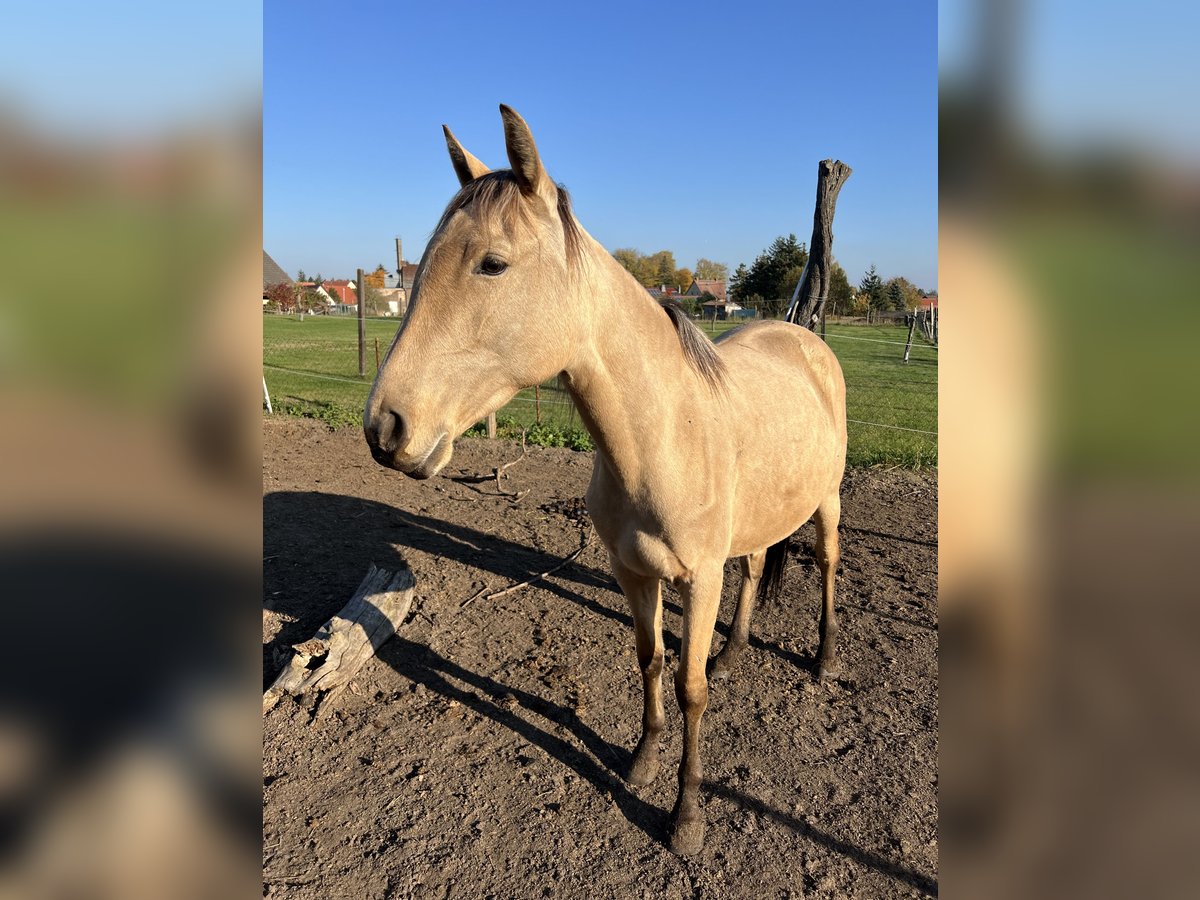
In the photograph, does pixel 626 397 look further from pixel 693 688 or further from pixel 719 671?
pixel 719 671

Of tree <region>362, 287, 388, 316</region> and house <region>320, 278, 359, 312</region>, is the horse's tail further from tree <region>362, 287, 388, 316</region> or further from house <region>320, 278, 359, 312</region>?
house <region>320, 278, 359, 312</region>

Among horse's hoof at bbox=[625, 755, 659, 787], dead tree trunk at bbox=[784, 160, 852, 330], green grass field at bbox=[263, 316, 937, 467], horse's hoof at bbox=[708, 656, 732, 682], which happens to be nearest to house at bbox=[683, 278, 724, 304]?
green grass field at bbox=[263, 316, 937, 467]

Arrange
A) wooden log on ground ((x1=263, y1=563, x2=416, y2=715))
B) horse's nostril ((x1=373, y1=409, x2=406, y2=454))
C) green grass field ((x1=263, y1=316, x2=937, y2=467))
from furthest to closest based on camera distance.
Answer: green grass field ((x1=263, y1=316, x2=937, y2=467))
wooden log on ground ((x1=263, y1=563, x2=416, y2=715))
horse's nostril ((x1=373, y1=409, x2=406, y2=454))

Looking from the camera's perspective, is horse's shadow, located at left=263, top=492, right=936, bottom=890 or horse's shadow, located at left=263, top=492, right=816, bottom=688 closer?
horse's shadow, located at left=263, top=492, right=936, bottom=890

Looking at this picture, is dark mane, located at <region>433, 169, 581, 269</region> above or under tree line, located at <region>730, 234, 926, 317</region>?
under

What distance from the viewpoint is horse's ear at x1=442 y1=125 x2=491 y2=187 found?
6.81 feet

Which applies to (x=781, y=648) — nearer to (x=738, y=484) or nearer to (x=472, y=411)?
(x=738, y=484)

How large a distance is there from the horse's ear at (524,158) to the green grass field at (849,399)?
0.72 m

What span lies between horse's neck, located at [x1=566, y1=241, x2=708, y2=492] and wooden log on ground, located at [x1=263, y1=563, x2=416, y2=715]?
2154 millimetres

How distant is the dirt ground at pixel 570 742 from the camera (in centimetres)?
250

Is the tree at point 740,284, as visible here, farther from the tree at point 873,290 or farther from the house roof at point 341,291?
the house roof at point 341,291

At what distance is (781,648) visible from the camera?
406 cm
